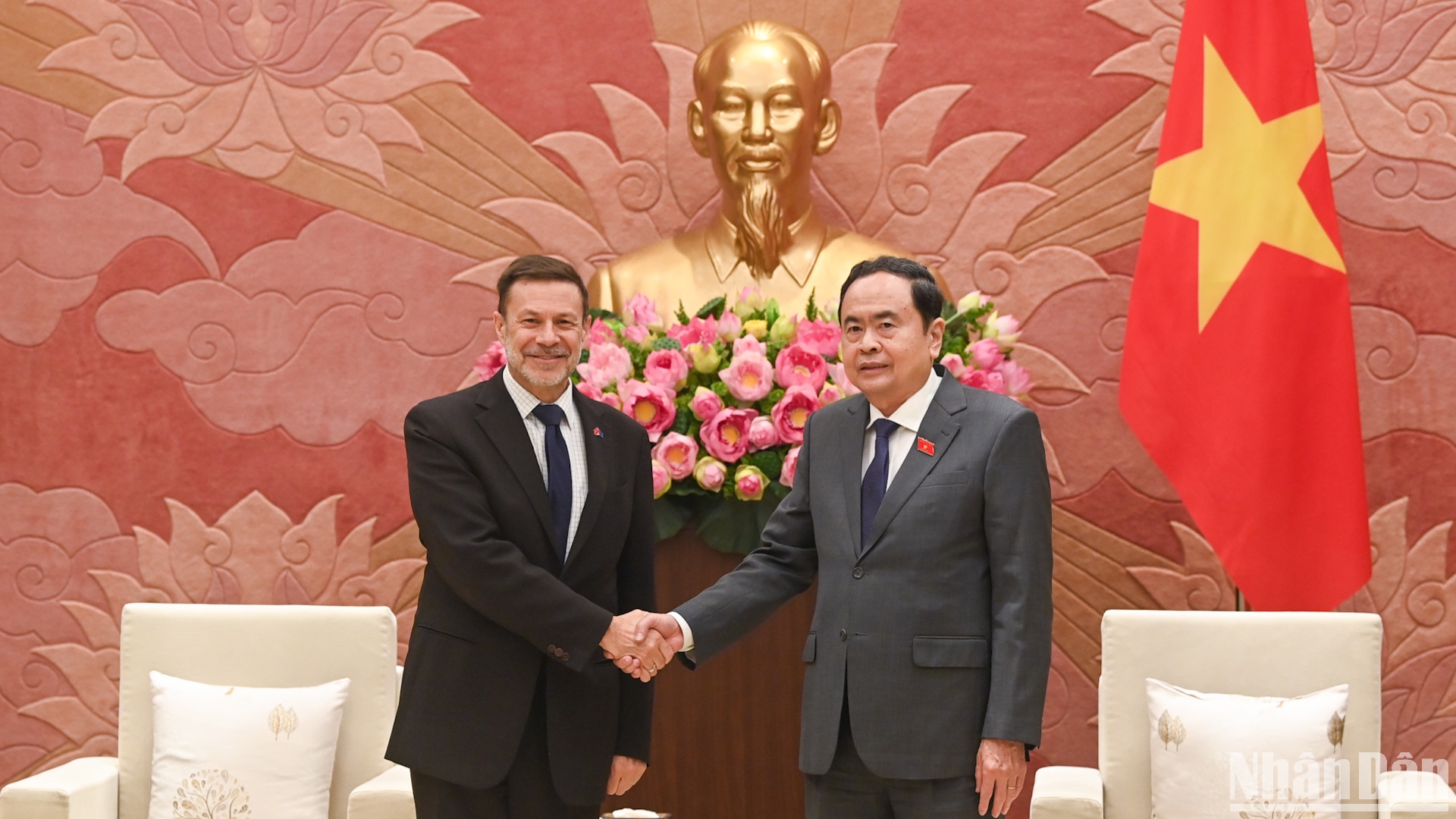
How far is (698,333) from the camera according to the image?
308cm

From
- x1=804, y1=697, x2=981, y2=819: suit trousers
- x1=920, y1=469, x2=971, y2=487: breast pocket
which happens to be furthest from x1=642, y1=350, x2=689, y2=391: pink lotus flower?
x1=804, y1=697, x2=981, y2=819: suit trousers

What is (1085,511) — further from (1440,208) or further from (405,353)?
(405,353)

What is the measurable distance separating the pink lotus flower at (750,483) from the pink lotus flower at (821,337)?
0.32 m

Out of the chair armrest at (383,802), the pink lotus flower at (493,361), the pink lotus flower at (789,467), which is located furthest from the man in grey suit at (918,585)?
the pink lotus flower at (493,361)

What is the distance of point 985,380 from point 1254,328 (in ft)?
2.44

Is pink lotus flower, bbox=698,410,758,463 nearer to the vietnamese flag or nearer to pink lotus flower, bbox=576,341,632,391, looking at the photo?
pink lotus flower, bbox=576,341,632,391

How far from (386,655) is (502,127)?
185 cm

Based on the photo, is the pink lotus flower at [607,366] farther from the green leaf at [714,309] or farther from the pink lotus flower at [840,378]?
the pink lotus flower at [840,378]

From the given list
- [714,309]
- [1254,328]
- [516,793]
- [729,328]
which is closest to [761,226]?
[714,309]

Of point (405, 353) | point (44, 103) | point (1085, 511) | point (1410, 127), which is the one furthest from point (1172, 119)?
point (44, 103)

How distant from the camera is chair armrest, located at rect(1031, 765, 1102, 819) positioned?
2.70 m

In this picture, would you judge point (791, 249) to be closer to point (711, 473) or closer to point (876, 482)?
point (711, 473)

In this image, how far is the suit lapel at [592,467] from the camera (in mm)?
2270

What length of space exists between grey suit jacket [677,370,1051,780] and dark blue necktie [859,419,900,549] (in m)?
0.01
